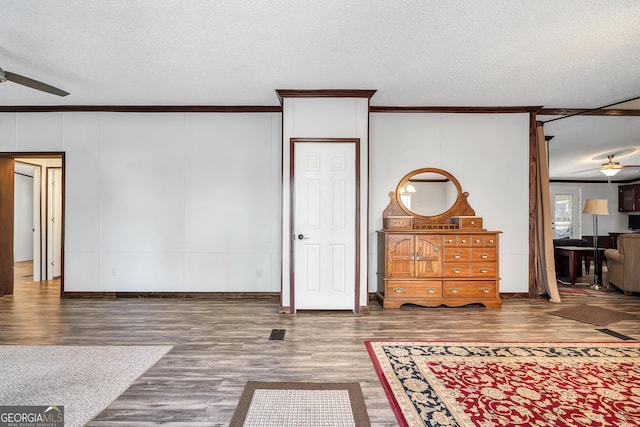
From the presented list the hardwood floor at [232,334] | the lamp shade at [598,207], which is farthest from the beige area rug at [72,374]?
the lamp shade at [598,207]

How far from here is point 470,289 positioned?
4.47 metres

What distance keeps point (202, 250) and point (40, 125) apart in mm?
3009

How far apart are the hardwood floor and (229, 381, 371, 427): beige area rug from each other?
3.2 inches

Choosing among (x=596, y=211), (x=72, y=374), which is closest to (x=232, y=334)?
(x=72, y=374)

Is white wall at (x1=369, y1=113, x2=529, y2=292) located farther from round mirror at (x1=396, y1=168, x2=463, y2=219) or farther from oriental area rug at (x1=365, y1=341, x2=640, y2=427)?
oriental area rug at (x1=365, y1=341, x2=640, y2=427)

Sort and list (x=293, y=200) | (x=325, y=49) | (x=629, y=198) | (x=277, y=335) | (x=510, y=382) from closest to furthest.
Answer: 1. (x=510, y=382)
2. (x=325, y=49)
3. (x=277, y=335)
4. (x=293, y=200)
5. (x=629, y=198)

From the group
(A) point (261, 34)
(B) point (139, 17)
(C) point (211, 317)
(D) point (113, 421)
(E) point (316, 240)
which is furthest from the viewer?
(E) point (316, 240)

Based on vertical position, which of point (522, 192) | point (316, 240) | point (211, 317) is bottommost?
point (211, 317)

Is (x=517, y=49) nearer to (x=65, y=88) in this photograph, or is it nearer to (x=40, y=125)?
(x=65, y=88)

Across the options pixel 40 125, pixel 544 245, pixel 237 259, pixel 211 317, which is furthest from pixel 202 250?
pixel 544 245

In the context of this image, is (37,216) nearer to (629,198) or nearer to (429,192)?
(429,192)

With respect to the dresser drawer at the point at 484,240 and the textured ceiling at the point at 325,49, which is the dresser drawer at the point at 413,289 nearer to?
the dresser drawer at the point at 484,240

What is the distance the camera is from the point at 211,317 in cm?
404

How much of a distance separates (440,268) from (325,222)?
5.32 feet
